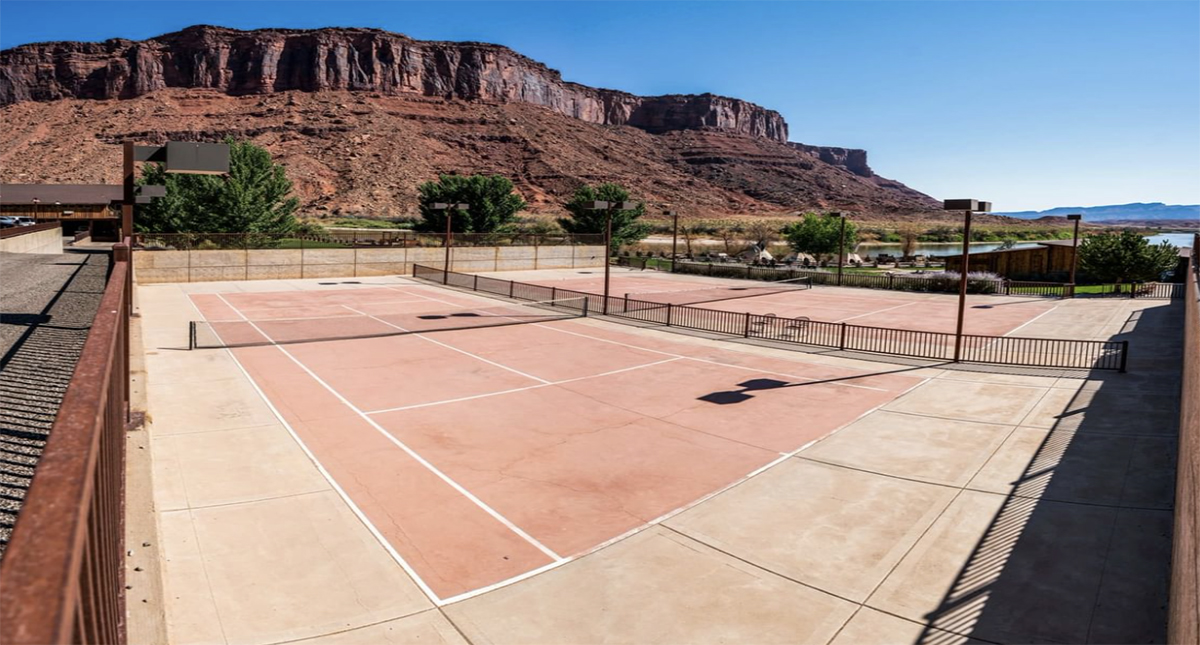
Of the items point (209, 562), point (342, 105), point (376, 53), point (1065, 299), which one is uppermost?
point (376, 53)

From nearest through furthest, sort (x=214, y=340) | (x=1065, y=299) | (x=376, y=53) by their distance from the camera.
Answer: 1. (x=214, y=340)
2. (x=1065, y=299)
3. (x=376, y=53)

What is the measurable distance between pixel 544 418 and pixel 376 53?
174 meters

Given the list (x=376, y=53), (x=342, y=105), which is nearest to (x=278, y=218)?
(x=342, y=105)

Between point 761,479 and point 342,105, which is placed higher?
point 342,105

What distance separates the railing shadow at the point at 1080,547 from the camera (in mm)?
6516

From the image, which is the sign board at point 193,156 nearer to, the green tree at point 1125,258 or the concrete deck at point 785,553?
the concrete deck at point 785,553

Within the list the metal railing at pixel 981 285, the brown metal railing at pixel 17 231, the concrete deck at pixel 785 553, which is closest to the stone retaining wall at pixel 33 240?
the brown metal railing at pixel 17 231

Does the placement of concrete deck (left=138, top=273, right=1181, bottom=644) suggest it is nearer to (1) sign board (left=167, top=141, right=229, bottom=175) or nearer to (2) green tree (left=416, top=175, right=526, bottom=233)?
(1) sign board (left=167, top=141, right=229, bottom=175)

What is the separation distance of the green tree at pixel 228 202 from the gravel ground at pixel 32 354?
16842 mm

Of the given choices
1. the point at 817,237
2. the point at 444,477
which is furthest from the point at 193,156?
the point at 817,237

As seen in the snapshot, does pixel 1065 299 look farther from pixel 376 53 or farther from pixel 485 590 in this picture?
pixel 376 53

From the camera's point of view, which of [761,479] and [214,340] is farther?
[214,340]

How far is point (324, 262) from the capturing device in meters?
42.3

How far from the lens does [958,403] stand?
48.8ft
